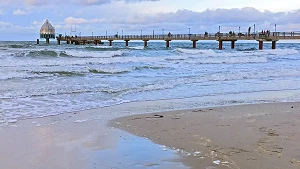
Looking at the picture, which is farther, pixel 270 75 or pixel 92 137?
pixel 270 75

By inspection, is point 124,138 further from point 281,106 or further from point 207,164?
point 281,106

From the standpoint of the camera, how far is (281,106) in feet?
31.5

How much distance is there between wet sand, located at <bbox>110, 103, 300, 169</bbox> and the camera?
511 centimetres

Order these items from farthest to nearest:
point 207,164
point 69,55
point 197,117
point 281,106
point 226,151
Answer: point 69,55, point 281,106, point 197,117, point 226,151, point 207,164

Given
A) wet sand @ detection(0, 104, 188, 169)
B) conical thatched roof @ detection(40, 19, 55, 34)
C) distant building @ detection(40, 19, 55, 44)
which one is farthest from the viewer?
conical thatched roof @ detection(40, 19, 55, 34)

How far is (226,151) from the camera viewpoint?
5.51m

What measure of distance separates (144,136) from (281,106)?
4.52m

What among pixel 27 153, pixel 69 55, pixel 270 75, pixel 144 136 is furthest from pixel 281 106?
pixel 69 55

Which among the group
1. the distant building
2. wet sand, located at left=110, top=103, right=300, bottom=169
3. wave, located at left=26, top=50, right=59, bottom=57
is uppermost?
the distant building

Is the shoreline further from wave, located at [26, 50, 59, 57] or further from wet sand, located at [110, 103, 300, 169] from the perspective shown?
wave, located at [26, 50, 59, 57]

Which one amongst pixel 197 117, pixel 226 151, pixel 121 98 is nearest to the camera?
pixel 226 151

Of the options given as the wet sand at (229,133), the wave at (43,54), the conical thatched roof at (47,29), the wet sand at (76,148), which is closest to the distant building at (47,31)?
the conical thatched roof at (47,29)

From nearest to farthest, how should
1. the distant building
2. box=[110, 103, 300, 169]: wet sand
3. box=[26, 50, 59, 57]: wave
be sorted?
box=[110, 103, 300, 169]: wet sand, box=[26, 50, 59, 57]: wave, the distant building

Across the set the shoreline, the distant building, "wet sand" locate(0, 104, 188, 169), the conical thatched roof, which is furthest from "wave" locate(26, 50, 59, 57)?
the conical thatched roof
